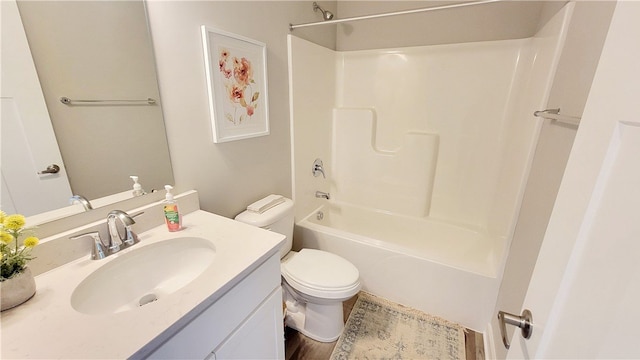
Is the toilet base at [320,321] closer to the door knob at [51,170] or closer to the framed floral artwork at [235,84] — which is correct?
the framed floral artwork at [235,84]

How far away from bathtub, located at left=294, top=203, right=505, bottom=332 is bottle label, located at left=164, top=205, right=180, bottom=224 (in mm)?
1050

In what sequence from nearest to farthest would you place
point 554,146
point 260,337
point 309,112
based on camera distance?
point 260,337
point 554,146
point 309,112

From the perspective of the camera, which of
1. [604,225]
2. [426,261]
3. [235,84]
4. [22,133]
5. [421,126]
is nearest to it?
[604,225]

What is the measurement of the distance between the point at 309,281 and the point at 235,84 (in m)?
1.11

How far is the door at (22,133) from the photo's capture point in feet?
2.41

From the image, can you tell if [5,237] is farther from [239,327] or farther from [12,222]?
[239,327]

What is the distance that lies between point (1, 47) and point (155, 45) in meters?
0.44

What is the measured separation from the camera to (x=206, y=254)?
3.37 ft

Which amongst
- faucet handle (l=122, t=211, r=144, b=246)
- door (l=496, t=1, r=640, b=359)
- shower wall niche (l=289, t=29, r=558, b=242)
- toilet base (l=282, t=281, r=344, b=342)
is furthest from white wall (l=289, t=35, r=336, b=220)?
door (l=496, t=1, r=640, b=359)

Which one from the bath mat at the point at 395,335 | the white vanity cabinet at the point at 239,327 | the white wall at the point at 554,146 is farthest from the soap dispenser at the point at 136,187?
the white wall at the point at 554,146

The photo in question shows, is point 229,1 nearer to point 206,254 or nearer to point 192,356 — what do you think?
point 206,254

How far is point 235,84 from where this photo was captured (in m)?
1.35

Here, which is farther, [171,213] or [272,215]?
[272,215]

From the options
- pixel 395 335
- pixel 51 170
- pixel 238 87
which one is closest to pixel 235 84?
pixel 238 87
